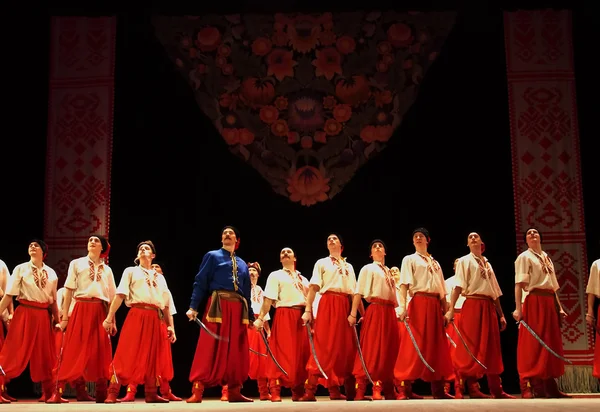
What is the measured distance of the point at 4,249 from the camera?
328 inches

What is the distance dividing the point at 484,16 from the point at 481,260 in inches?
133

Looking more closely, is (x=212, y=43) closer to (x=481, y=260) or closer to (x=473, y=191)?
(x=473, y=191)

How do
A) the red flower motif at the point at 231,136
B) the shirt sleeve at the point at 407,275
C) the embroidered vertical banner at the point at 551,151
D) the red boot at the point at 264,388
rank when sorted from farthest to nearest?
the red flower motif at the point at 231,136, the embroidered vertical banner at the point at 551,151, the red boot at the point at 264,388, the shirt sleeve at the point at 407,275

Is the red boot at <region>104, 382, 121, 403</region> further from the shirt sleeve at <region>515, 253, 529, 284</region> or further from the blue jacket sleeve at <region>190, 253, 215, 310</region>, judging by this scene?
the shirt sleeve at <region>515, 253, 529, 284</region>

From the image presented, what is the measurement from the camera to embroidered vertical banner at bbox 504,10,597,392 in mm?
7863

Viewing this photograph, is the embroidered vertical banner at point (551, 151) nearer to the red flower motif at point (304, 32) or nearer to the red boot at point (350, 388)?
the red flower motif at point (304, 32)

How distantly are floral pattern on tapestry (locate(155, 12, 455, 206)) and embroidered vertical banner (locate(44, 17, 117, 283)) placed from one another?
2.66ft

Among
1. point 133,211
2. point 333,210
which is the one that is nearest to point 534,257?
point 333,210

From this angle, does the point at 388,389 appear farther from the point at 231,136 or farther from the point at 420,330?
the point at 231,136

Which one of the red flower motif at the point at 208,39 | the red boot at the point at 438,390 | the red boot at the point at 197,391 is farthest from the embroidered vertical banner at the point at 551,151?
the red boot at the point at 197,391

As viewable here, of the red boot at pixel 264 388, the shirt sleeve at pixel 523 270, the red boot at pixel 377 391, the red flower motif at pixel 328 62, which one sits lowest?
the red boot at pixel 264 388

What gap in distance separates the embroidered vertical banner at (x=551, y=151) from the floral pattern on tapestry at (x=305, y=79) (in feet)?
3.04

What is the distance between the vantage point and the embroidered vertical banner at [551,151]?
7863mm

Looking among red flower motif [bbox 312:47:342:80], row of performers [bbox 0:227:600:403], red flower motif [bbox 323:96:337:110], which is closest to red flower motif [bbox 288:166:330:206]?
red flower motif [bbox 323:96:337:110]
